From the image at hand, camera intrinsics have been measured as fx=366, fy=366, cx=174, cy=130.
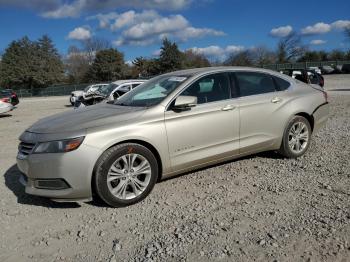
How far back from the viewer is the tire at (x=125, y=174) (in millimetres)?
4258

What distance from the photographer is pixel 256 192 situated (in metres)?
4.71

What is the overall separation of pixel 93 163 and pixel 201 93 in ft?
6.09

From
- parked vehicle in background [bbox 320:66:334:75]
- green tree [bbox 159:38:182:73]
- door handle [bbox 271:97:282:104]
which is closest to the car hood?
door handle [bbox 271:97:282:104]

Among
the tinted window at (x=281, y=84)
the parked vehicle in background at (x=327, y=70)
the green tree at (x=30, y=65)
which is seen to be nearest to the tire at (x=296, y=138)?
the tinted window at (x=281, y=84)

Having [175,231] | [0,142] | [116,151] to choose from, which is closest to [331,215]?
[175,231]

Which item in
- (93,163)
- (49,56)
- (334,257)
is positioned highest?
(49,56)

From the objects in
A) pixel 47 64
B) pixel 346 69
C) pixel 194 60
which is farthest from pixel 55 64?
pixel 346 69

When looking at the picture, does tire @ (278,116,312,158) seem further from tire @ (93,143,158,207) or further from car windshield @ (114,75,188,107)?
tire @ (93,143,158,207)

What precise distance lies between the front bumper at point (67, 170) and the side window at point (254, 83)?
8.17 feet

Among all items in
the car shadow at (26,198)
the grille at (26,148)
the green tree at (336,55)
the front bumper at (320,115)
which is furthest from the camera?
the green tree at (336,55)

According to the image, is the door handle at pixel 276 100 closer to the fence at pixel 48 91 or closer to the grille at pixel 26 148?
the grille at pixel 26 148

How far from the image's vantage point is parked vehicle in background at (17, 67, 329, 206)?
4207 millimetres

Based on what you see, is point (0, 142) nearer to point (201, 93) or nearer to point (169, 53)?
point (201, 93)

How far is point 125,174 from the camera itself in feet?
14.5
